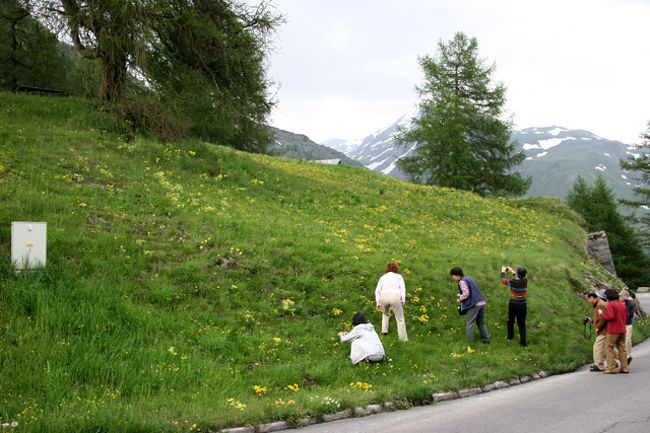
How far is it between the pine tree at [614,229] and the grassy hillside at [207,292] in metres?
36.2

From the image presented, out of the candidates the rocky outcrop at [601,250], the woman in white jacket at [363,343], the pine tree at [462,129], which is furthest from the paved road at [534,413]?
the pine tree at [462,129]

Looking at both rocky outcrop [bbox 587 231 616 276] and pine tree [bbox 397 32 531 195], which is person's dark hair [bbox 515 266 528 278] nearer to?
rocky outcrop [bbox 587 231 616 276]

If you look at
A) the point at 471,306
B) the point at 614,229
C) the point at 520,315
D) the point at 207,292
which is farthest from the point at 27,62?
the point at 614,229

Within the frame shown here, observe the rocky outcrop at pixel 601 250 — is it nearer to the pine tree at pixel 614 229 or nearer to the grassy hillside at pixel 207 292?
the grassy hillside at pixel 207 292

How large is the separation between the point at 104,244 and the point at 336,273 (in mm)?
6048

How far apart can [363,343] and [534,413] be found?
3344 millimetres

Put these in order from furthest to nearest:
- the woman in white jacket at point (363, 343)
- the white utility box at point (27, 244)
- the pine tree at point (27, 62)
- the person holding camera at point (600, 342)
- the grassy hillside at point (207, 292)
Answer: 1. the pine tree at point (27, 62)
2. the person holding camera at point (600, 342)
3. the woman in white jacket at point (363, 343)
4. the white utility box at point (27, 244)
5. the grassy hillside at point (207, 292)

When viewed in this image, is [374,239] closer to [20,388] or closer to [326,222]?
[326,222]

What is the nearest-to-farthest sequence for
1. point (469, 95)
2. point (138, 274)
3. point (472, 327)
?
point (138, 274)
point (472, 327)
point (469, 95)

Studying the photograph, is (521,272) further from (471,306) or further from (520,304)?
(471,306)

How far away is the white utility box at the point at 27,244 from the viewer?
27.4 ft

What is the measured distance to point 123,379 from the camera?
21.2ft

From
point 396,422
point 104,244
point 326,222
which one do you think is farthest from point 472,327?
point 104,244

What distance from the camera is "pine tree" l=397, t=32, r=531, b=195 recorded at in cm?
4066
